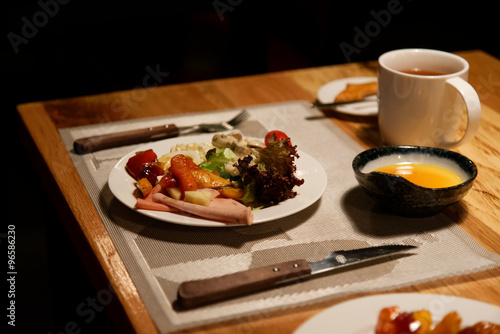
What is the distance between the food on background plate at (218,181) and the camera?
112 cm

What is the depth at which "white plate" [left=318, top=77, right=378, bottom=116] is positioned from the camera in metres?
1.75

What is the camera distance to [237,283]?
932 millimetres

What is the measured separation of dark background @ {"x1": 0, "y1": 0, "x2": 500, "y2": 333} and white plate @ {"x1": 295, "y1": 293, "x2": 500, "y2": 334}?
2215 millimetres

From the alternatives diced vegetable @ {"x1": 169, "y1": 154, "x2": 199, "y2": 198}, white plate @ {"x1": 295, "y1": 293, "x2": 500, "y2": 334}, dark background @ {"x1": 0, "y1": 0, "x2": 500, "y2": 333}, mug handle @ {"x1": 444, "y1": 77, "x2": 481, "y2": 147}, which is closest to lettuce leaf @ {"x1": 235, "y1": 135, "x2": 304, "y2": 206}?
diced vegetable @ {"x1": 169, "y1": 154, "x2": 199, "y2": 198}

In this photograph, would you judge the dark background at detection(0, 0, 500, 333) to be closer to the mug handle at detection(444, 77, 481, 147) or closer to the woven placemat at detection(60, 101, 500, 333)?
the woven placemat at detection(60, 101, 500, 333)

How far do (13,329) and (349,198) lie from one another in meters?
1.65

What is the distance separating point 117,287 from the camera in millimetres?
978

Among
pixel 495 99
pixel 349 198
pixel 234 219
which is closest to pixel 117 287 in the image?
pixel 234 219

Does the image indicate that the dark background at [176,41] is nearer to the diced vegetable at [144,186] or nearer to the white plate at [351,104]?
the white plate at [351,104]

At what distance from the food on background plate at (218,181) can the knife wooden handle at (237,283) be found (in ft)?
0.45

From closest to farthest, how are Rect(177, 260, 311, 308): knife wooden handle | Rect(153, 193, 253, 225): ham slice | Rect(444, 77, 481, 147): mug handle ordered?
Rect(177, 260, 311, 308): knife wooden handle, Rect(153, 193, 253, 225): ham slice, Rect(444, 77, 481, 147): mug handle

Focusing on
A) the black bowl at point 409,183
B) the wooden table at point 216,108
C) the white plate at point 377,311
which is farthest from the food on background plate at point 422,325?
the black bowl at point 409,183

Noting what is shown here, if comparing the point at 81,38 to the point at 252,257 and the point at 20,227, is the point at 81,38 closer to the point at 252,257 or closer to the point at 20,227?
the point at 20,227

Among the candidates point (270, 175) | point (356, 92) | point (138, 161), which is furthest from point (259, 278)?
point (356, 92)
